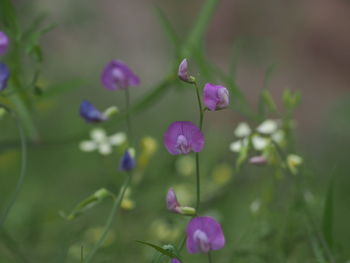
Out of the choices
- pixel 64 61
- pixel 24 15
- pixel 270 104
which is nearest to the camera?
pixel 270 104

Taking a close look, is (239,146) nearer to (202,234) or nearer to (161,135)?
(202,234)

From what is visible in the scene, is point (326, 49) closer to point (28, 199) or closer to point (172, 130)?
point (28, 199)

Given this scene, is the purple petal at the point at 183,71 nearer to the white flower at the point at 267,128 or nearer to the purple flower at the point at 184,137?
the purple flower at the point at 184,137

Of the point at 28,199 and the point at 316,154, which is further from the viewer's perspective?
the point at 316,154

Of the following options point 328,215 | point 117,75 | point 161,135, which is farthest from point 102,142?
point 161,135

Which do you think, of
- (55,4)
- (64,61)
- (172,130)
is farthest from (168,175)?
(64,61)

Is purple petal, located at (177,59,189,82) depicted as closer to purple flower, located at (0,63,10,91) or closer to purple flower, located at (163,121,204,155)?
purple flower, located at (163,121,204,155)

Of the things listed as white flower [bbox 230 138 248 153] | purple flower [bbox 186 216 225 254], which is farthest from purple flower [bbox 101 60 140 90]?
purple flower [bbox 186 216 225 254]
